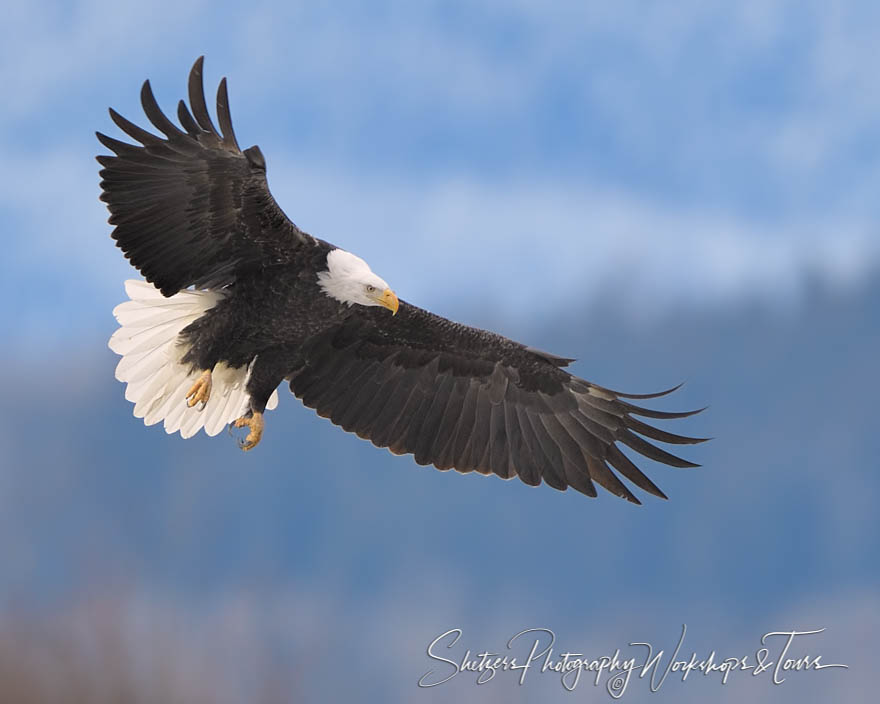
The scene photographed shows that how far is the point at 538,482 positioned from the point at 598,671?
43.7 inches

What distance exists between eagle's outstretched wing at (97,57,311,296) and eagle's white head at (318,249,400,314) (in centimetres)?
21

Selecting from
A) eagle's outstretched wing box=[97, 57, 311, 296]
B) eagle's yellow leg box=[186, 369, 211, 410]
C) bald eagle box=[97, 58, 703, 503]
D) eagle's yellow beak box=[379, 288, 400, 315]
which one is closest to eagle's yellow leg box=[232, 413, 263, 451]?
bald eagle box=[97, 58, 703, 503]

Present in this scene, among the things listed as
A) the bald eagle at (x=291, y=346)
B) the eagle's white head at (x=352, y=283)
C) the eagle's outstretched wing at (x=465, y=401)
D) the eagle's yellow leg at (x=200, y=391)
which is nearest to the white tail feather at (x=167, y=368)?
the bald eagle at (x=291, y=346)

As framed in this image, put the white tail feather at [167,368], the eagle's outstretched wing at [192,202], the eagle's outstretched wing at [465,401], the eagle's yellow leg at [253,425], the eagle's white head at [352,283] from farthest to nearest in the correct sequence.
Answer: the eagle's outstretched wing at [465,401] < the eagle's yellow leg at [253,425] < the white tail feather at [167,368] < the eagle's white head at [352,283] < the eagle's outstretched wing at [192,202]

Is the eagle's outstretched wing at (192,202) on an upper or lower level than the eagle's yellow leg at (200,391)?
upper

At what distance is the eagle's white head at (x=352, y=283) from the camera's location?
20.5 ft

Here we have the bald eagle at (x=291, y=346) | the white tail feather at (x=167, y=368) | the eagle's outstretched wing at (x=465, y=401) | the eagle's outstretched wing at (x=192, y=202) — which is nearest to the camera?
the eagle's outstretched wing at (x=192, y=202)

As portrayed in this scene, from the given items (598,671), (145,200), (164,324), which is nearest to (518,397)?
(598,671)

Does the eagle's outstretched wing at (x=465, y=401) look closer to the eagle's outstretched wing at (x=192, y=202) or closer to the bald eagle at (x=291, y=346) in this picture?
the bald eagle at (x=291, y=346)

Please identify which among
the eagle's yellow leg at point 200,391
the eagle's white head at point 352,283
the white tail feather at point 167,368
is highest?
the eagle's white head at point 352,283

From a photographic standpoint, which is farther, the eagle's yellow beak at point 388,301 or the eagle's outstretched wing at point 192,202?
the eagle's yellow beak at point 388,301

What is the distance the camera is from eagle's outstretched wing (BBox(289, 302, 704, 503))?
6.91 metres

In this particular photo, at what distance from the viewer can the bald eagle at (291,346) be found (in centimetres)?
570

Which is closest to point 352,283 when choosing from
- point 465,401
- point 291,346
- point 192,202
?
point 291,346
